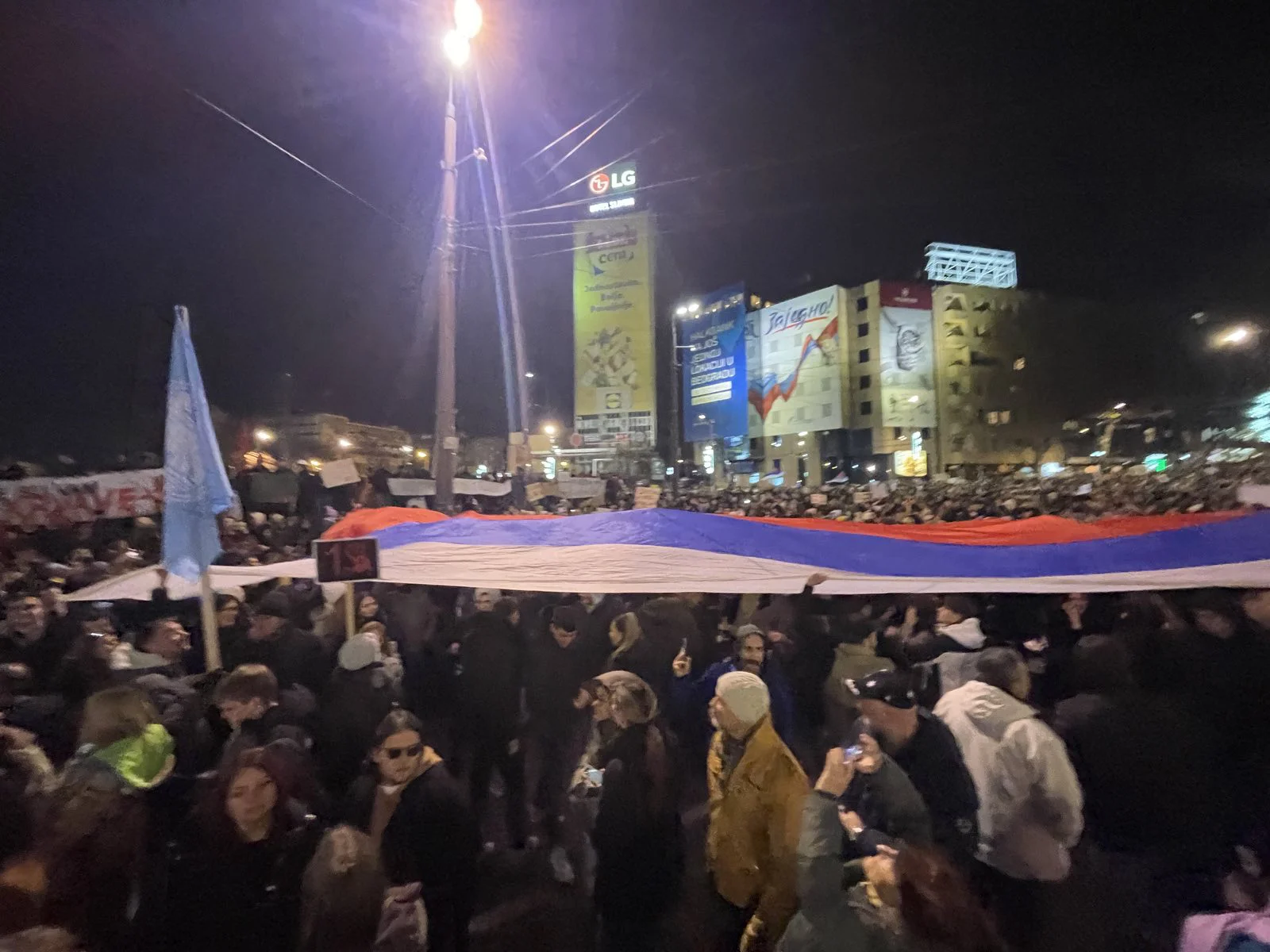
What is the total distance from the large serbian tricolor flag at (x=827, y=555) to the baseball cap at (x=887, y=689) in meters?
1.11

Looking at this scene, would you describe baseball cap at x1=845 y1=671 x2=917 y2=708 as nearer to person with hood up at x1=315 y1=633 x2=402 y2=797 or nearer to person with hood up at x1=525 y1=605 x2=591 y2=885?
person with hood up at x1=525 y1=605 x2=591 y2=885

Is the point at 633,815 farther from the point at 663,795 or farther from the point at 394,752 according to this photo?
the point at 394,752

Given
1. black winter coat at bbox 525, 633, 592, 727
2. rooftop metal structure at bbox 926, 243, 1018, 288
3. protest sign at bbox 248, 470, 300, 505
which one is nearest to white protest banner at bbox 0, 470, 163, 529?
protest sign at bbox 248, 470, 300, 505

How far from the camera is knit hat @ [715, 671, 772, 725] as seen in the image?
347 centimetres

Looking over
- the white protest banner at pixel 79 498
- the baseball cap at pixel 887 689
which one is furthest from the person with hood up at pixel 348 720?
the white protest banner at pixel 79 498

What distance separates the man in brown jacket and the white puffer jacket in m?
0.91

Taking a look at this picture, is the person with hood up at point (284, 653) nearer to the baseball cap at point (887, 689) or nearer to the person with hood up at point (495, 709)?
the person with hood up at point (495, 709)

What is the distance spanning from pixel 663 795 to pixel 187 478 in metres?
3.79

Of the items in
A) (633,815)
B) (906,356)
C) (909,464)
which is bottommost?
(633,815)

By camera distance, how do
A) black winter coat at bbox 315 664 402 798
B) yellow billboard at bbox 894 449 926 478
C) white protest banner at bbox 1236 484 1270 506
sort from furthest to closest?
yellow billboard at bbox 894 449 926 478 < white protest banner at bbox 1236 484 1270 506 < black winter coat at bbox 315 664 402 798

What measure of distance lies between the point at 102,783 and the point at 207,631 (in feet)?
5.07

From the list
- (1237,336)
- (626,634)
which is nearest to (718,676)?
(626,634)

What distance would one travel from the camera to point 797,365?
58.6 meters

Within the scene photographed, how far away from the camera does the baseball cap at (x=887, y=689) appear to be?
3.44m
